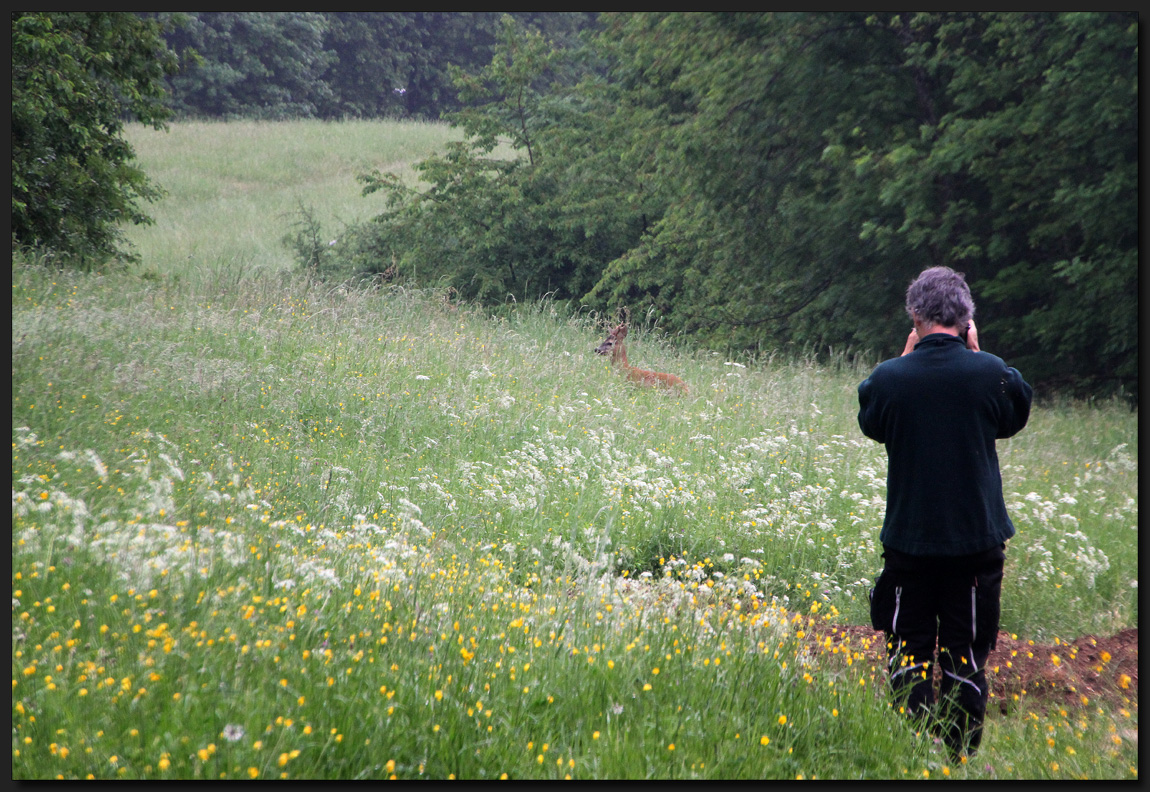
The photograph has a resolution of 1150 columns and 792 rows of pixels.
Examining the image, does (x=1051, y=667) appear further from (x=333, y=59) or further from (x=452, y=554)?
(x=333, y=59)

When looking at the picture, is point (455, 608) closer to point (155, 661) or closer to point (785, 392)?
point (155, 661)

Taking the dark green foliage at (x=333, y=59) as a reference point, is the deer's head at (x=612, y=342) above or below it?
below

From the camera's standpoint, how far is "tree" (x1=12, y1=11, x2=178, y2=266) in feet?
29.8

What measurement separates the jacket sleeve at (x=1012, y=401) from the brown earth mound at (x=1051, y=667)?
48.9 inches

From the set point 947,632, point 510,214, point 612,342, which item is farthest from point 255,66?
point 947,632

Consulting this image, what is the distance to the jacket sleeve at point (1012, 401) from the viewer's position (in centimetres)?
324

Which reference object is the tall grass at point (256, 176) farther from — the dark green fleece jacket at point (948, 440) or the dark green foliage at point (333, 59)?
the dark green fleece jacket at point (948, 440)

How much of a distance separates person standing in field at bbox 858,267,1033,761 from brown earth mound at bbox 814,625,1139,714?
0.45 meters

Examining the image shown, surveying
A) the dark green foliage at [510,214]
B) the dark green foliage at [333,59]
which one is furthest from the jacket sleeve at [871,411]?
the dark green foliage at [333,59]

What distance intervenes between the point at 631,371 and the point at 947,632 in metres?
6.77

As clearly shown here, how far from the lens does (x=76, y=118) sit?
10.2 meters

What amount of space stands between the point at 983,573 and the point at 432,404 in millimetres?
5282

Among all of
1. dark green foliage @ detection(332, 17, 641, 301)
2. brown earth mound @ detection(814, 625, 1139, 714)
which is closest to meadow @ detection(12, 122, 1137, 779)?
brown earth mound @ detection(814, 625, 1139, 714)

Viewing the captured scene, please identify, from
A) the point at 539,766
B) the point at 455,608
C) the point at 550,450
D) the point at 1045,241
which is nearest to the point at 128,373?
the point at 550,450
